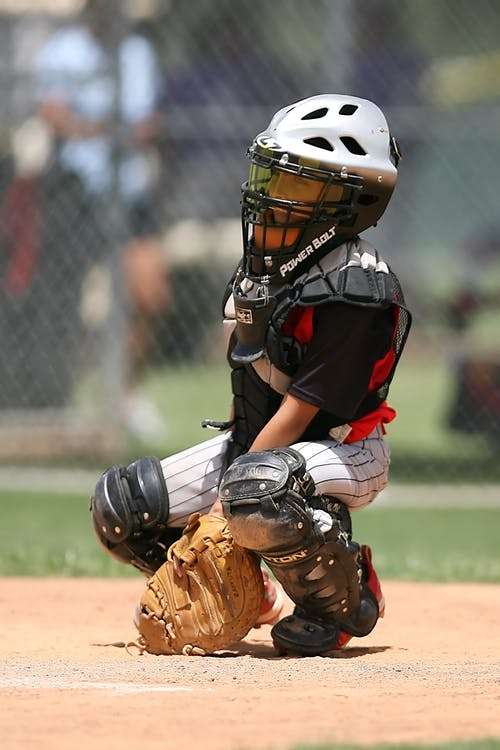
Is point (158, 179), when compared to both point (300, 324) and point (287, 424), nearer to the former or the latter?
point (300, 324)

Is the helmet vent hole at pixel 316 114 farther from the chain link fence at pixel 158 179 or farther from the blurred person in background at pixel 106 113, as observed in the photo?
the blurred person in background at pixel 106 113

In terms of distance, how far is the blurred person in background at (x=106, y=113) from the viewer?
30.0 ft

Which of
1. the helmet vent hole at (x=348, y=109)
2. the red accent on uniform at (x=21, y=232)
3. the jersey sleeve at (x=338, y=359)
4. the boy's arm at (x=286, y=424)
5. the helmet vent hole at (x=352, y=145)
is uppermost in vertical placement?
the helmet vent hole at (x=348, y=109)

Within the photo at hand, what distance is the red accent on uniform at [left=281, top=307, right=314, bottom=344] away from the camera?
418cm

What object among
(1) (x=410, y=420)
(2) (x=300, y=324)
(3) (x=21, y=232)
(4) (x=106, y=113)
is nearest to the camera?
(2) (x=300, y=324)

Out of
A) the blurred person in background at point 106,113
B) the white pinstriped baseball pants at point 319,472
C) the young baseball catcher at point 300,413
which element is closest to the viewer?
the young baseball catcher at point 300,413

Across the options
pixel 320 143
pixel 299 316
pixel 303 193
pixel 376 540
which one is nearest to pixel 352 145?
pixel 320 143

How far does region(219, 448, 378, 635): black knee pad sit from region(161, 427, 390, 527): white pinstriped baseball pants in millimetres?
60

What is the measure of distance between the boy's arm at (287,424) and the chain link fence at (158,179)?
4993 mm

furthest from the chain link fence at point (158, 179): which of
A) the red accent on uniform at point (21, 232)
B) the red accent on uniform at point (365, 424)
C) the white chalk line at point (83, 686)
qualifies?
the white chalk line at point (83, 686)

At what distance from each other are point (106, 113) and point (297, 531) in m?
5.70

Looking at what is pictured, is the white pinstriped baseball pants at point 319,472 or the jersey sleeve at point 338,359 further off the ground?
the jersey sleeve at point 338,359

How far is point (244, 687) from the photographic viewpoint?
3.59 m

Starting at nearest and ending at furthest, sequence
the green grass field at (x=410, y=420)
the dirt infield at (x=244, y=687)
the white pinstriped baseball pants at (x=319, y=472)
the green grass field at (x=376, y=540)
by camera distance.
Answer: the dirt infield at (x=244, y=687) < the white pinstriped baseball pants at (x=319, y=472) < the green grass field at (x=376, y=540) < the green grass field at (x=410, y=420)
